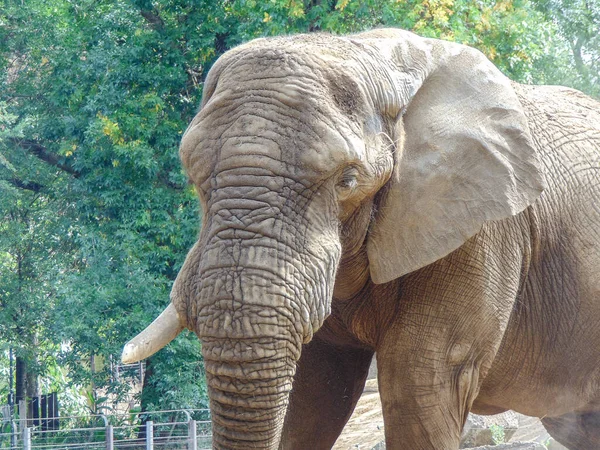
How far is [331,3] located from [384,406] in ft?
38.6

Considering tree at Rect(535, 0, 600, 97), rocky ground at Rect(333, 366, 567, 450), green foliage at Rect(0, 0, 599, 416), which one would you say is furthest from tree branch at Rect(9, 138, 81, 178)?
rocky ground at Rect(333, 366, 567, 450)

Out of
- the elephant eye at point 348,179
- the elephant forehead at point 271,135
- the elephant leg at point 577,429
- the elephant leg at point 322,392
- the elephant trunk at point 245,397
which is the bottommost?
the elephant leg at point 577,429

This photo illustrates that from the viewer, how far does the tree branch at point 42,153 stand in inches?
763

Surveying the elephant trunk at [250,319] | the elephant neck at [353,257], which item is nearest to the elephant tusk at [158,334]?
the elephant trunk at [250,319]

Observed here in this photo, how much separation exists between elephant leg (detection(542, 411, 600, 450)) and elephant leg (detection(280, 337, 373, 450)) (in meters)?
1.65

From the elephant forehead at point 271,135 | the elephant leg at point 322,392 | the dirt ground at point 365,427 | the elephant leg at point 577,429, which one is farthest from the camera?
the dirt ground at point 365,427

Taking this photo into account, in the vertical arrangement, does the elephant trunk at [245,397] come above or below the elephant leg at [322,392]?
above

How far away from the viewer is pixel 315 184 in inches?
152

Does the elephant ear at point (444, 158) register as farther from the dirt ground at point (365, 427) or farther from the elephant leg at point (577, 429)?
the dirt ground at point (365, 427)

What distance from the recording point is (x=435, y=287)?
178 inches

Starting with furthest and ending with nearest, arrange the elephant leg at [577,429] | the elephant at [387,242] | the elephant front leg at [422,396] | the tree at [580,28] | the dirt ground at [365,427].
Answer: the tree at [580,28], the dirt ground at [365,427], the elephant leg at [577,429], the elephant front leg at [422,396], the elephant at [387,242]

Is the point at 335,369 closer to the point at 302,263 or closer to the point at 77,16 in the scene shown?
the point at 302,263

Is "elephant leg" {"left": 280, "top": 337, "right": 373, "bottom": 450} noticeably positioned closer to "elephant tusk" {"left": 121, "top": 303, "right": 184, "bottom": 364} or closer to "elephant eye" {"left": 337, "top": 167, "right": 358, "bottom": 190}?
"elephant tusk" {"left": 121, "top": 303, "right": 184, "bottom": 364}

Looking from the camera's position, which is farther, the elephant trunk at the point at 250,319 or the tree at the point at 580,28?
the tree at the point at 580,28
